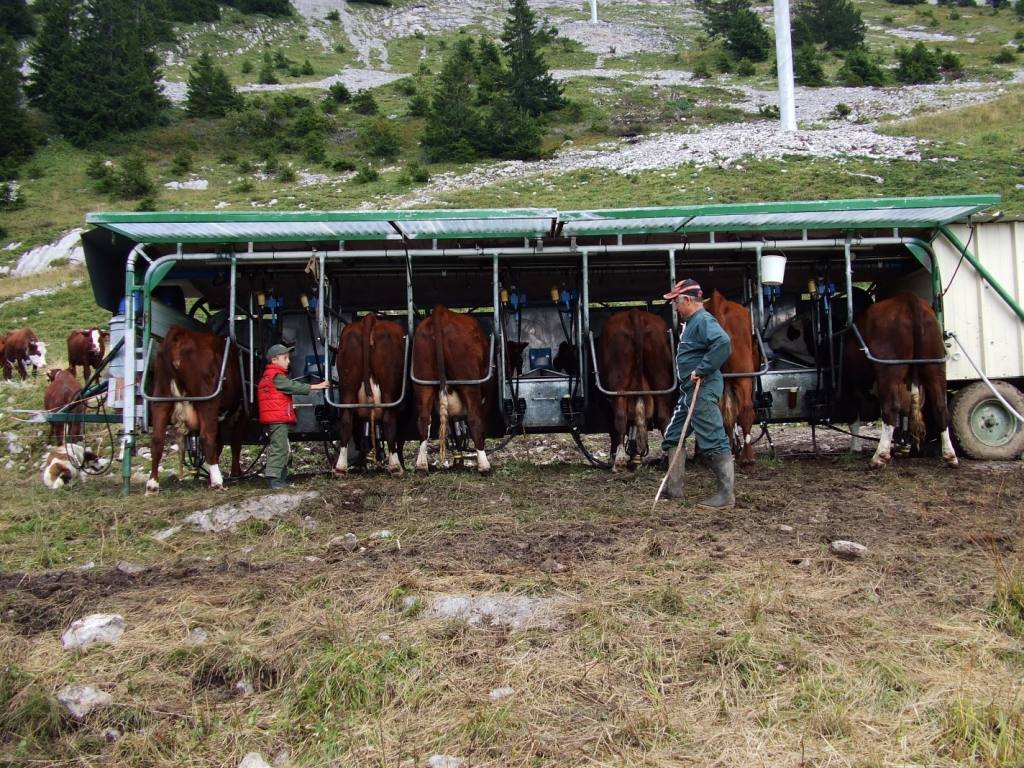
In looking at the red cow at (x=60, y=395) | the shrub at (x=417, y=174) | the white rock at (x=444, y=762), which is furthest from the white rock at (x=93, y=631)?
the shrub at (x=417, y=174)

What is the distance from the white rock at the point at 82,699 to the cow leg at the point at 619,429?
6214 mm

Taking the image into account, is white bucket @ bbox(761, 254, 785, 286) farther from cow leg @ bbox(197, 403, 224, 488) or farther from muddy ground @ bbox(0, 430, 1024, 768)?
cow leg @ bbox(197, 403, 224, 488)

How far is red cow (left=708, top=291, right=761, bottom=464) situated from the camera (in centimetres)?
901

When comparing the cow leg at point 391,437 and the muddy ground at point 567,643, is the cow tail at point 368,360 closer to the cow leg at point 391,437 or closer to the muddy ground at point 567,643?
the cow leg at point 391,437

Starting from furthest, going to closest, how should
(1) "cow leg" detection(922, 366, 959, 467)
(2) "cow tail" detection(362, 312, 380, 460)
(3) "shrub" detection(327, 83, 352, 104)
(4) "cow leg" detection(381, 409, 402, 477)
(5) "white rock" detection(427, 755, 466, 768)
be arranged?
(3) "shrub" detection(327, 83, 352, 104) → (4) "cow leg" detection(381, 409, 402, 477) → (2) "cow tail" detection(362, 312, 380, 460) → (1) "cow leg" detection(922, 366, 959, 467) → (5) "white rock" detection(427, 755, 466, 768)

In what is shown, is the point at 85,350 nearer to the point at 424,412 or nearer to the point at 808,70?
the point at 424,412

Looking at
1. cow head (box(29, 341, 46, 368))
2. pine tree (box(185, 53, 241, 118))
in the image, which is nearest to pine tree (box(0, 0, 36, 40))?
pine tree (box(185, 53, 241, 118))

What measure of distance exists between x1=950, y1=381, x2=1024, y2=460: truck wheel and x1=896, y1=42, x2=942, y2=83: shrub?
47.3 metres

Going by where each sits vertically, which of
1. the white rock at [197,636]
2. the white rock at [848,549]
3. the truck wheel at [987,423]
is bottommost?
the truck wheel at [987,423]

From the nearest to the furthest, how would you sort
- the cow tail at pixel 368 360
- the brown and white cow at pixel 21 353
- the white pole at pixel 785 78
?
the cow tail at pixel 368 360
the brown and white cow at pixel 21 353
the white pole at pixel 785 78

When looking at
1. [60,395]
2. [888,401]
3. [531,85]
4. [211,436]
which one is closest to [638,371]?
[888,401]

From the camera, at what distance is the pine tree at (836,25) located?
207 feet

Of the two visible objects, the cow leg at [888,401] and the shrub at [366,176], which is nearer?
the cow leg at [888,401]

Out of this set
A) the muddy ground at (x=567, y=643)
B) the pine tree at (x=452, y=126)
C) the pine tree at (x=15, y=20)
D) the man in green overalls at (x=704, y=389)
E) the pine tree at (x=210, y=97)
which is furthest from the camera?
the pine tree at (x=15, y=20)
